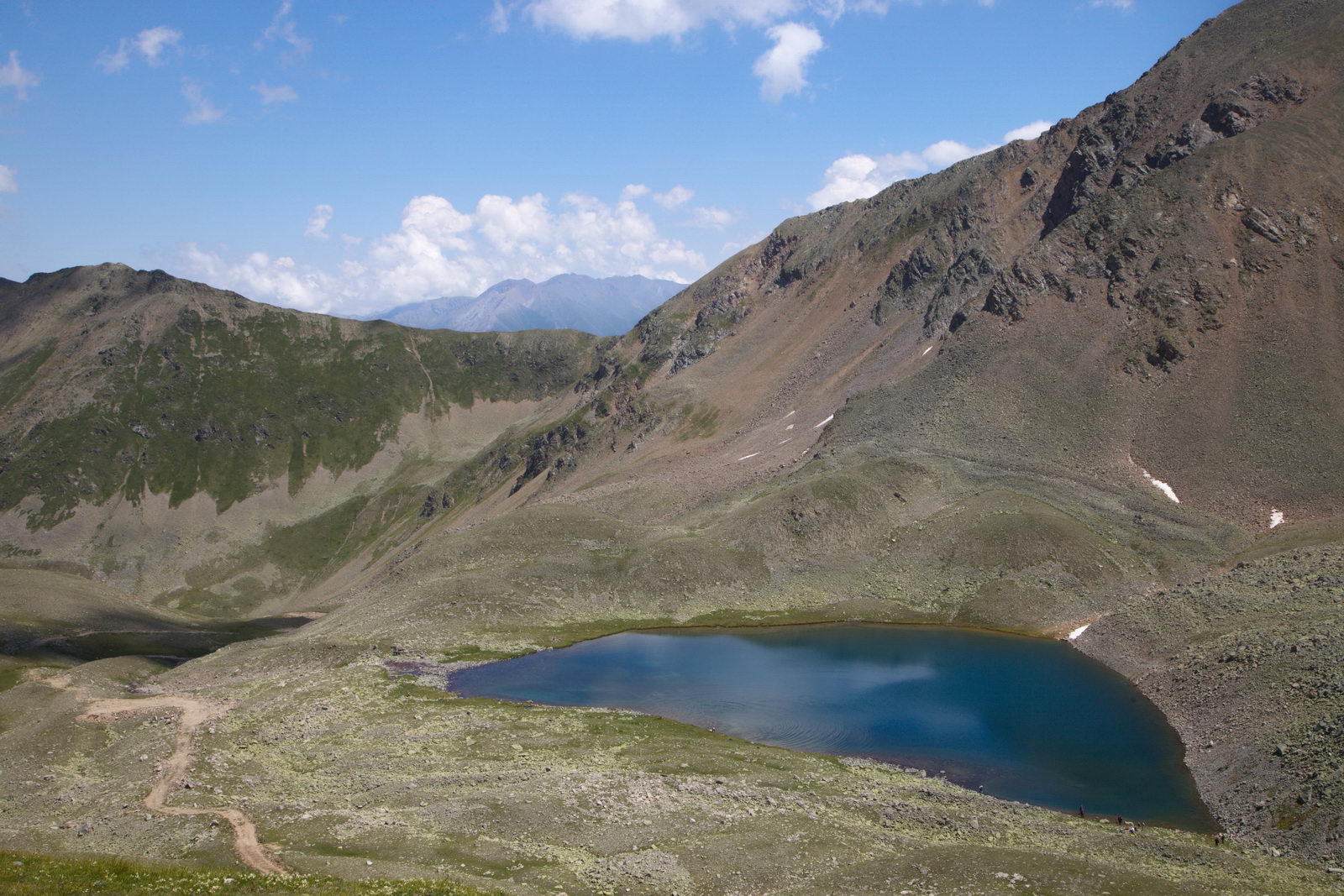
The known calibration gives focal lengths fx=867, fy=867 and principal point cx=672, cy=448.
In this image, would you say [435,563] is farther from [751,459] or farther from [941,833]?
[941,833]

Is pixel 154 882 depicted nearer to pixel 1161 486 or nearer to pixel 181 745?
pixel 181 745

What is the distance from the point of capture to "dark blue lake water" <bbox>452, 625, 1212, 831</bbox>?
174ft

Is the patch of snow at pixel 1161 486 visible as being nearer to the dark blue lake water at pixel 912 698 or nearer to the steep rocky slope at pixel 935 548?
the steep rocky slope at pixel 935 548

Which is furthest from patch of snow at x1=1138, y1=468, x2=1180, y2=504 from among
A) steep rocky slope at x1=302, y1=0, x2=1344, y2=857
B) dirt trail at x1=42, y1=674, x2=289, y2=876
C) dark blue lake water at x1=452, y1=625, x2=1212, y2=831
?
dirt trail at x1=42, y1=674, x2=289, y2=876

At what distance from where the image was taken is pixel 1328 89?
13162cm

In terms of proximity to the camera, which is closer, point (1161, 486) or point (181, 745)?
point (181, 745)

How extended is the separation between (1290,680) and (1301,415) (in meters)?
62.8

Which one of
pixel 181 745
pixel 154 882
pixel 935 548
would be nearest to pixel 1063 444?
pixel 935 548

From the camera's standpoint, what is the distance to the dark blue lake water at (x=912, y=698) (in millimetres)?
52969

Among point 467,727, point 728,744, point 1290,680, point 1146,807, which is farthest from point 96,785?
point 1290,680

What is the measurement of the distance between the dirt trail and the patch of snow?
10010 centimetres

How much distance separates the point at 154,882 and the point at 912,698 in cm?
5390

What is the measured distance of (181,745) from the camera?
2192 inches

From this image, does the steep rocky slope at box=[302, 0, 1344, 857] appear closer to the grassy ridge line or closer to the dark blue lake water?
the dark blue lake water
